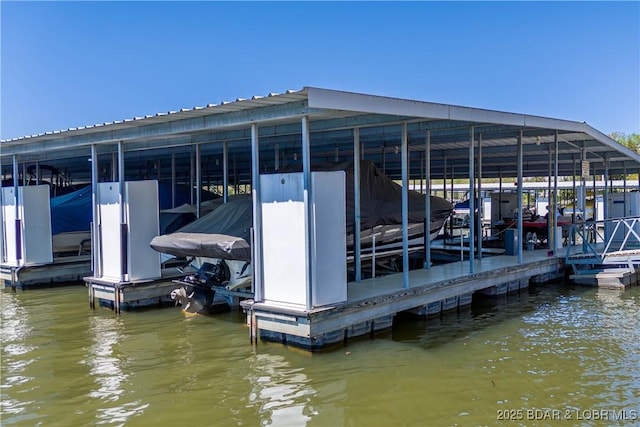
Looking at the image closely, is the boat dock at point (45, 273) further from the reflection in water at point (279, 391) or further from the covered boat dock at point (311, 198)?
the reflection in water at point (279, 391)

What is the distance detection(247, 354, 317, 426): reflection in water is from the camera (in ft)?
17.8

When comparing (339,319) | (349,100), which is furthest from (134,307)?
(349,100)

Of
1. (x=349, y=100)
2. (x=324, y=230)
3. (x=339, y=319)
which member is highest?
(x=349, y=100)

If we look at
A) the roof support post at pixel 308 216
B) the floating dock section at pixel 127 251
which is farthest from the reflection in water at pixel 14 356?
the roof support post at pixel 308 216

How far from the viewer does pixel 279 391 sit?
19.9ft

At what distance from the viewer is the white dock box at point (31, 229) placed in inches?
500

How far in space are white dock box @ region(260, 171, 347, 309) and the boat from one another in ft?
2.38

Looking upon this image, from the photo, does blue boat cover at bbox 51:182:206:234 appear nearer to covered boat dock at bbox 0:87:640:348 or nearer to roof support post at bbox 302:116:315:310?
covered boat dock at bbox 0:87:640:348

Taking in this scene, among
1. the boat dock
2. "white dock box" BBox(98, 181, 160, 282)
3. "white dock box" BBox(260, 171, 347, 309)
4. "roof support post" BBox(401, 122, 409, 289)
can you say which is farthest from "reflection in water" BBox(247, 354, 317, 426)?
the boat dock

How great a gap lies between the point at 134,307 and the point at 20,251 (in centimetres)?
448

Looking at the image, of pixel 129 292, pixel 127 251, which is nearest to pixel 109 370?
pixel 129 292

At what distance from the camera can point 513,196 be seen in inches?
773

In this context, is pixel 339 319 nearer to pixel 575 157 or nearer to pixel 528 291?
pixel 528 291

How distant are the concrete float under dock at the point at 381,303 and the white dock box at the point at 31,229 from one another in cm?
764
